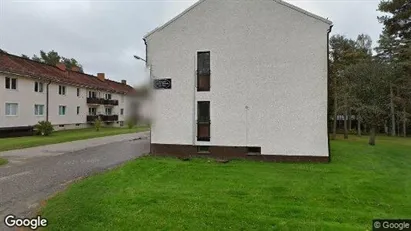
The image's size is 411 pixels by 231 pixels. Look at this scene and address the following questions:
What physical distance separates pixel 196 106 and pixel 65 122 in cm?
2700

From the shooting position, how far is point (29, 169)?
Answer: 44.7 ft

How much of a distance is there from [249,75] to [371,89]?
1477 cm

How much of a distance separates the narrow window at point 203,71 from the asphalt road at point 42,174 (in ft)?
17.1

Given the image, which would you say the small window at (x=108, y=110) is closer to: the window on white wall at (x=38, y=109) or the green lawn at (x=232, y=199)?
the window on white wall at (x=38, y=109)

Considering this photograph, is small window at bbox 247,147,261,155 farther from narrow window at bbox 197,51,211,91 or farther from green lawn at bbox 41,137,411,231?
narrow window at bbox 197,51,211,91

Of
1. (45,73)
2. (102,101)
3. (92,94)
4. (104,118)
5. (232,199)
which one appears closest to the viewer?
(232,199)

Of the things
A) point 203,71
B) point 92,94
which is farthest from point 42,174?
point 92,94

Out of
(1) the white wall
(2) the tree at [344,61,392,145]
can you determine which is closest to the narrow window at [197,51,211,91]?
(1) the white wall

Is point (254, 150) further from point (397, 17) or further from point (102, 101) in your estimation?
point (102, 101)

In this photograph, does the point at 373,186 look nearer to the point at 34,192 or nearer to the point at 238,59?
the point at 238,59

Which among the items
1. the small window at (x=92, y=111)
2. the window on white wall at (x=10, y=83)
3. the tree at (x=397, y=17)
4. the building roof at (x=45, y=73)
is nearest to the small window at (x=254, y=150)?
the building roof at (x=45, y=73)

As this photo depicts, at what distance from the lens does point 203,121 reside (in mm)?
15188

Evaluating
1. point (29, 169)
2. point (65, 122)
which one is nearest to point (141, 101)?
point (29, 169)

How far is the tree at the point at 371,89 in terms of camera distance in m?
24.9
